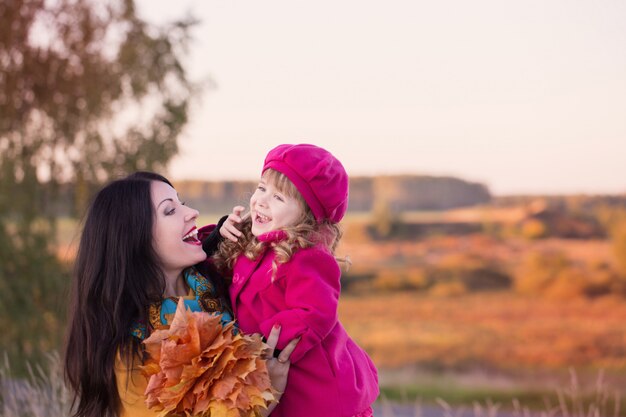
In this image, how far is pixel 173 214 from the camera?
9.28ft

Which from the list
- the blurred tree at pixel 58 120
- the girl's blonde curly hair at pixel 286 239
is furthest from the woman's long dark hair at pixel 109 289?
the blurred tree at pixel 58 120

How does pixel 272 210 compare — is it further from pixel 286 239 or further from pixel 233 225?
pixel 233 225

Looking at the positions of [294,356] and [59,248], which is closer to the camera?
[294,356]

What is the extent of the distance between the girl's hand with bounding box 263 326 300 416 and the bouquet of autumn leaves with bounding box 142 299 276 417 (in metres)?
0.09

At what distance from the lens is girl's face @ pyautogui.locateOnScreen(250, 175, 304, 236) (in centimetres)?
276

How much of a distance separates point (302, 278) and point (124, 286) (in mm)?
658

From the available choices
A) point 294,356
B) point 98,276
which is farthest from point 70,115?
point 294,356

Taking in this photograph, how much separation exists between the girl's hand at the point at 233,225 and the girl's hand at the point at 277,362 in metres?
0.50

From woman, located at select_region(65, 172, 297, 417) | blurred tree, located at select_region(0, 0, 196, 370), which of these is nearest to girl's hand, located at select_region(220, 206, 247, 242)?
woman, located at select_region(65, 172, 297, 417)

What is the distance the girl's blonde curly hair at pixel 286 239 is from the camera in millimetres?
2688

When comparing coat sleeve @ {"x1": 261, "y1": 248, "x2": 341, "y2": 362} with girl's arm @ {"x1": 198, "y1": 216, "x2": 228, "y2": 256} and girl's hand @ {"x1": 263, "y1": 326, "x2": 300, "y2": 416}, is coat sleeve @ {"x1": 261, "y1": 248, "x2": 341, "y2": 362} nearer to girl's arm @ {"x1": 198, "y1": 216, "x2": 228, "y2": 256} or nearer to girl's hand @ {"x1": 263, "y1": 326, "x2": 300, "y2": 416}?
girl's hand @ {"x1": 263, "y1": 326, "x2": 300, "y2": 416}

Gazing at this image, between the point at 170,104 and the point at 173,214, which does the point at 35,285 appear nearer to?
the point at 170,104

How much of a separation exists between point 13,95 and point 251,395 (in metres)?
6.44

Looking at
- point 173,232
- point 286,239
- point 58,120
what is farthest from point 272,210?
point 58,120
